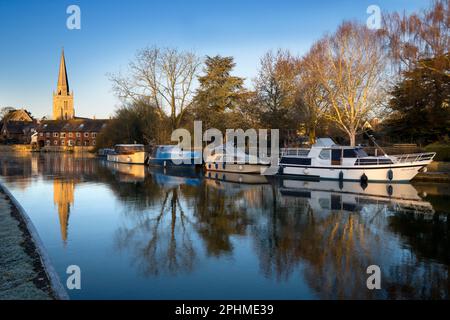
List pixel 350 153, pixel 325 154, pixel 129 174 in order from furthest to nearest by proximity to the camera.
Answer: pixel 129 174, pixel 325 154, pixel 350 153

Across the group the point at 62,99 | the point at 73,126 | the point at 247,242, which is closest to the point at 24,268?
the point at 247,242

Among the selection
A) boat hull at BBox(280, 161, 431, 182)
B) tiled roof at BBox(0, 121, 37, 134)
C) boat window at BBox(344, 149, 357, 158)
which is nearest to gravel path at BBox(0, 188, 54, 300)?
boat hull at BBox(280, 161, 431, 182)

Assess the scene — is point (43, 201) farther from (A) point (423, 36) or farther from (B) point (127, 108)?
(B) point (127, 108)

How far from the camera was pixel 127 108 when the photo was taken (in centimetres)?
6216

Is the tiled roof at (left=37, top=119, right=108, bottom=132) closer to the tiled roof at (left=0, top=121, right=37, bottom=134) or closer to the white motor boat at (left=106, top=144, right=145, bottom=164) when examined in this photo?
the tiled roof at (left=0, top=121, right=37, bottom=134)

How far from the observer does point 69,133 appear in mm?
105938

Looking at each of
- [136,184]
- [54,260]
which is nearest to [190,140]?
[136,184]

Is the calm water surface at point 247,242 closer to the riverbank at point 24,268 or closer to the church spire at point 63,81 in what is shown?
the riverbank at point 24,268

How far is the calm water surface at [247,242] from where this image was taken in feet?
24.0

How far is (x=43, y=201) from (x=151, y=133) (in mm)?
37838

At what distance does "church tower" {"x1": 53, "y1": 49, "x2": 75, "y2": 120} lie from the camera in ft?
421

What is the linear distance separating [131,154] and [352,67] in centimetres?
2734

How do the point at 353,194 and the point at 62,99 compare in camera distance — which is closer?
the point at 353,194

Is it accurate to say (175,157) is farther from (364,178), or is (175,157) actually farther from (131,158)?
(364,178)
